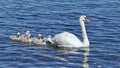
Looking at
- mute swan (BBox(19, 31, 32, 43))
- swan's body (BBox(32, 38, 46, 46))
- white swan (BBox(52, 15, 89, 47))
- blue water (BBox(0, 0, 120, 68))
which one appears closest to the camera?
blue water (BBox(0, 0, 120, 68))

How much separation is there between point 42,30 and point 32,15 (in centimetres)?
431

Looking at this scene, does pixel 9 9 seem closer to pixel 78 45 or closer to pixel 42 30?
pixel 42 30

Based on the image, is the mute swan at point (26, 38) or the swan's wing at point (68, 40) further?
the mute swan at point (26, 38)

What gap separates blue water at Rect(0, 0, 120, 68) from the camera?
2339cm

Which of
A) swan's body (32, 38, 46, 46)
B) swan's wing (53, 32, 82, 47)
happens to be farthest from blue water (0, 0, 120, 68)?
swan's wing (53, 32, 82, 47)

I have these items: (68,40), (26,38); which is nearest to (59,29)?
(26,38)

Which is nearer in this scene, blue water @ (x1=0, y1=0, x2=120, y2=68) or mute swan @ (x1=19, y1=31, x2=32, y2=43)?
blue water @ (x1=0, y1=0, x2=120, y2=68)

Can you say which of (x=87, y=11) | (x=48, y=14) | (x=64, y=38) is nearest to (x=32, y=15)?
(x=48, y=14)

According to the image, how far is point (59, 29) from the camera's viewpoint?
29.8 meters

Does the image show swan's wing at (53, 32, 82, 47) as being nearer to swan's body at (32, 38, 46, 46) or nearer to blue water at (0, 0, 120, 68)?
blue water at (0, 0, 120, 68)

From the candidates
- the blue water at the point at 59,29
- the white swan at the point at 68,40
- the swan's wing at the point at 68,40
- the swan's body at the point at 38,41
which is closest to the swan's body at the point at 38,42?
the swan's body at the point at 38,41

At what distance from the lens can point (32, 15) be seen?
3356 centimetres

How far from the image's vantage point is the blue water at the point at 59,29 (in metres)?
23.4

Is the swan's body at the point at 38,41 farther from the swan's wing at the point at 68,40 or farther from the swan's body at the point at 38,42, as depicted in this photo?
the swan's wing at the point at 68,40
